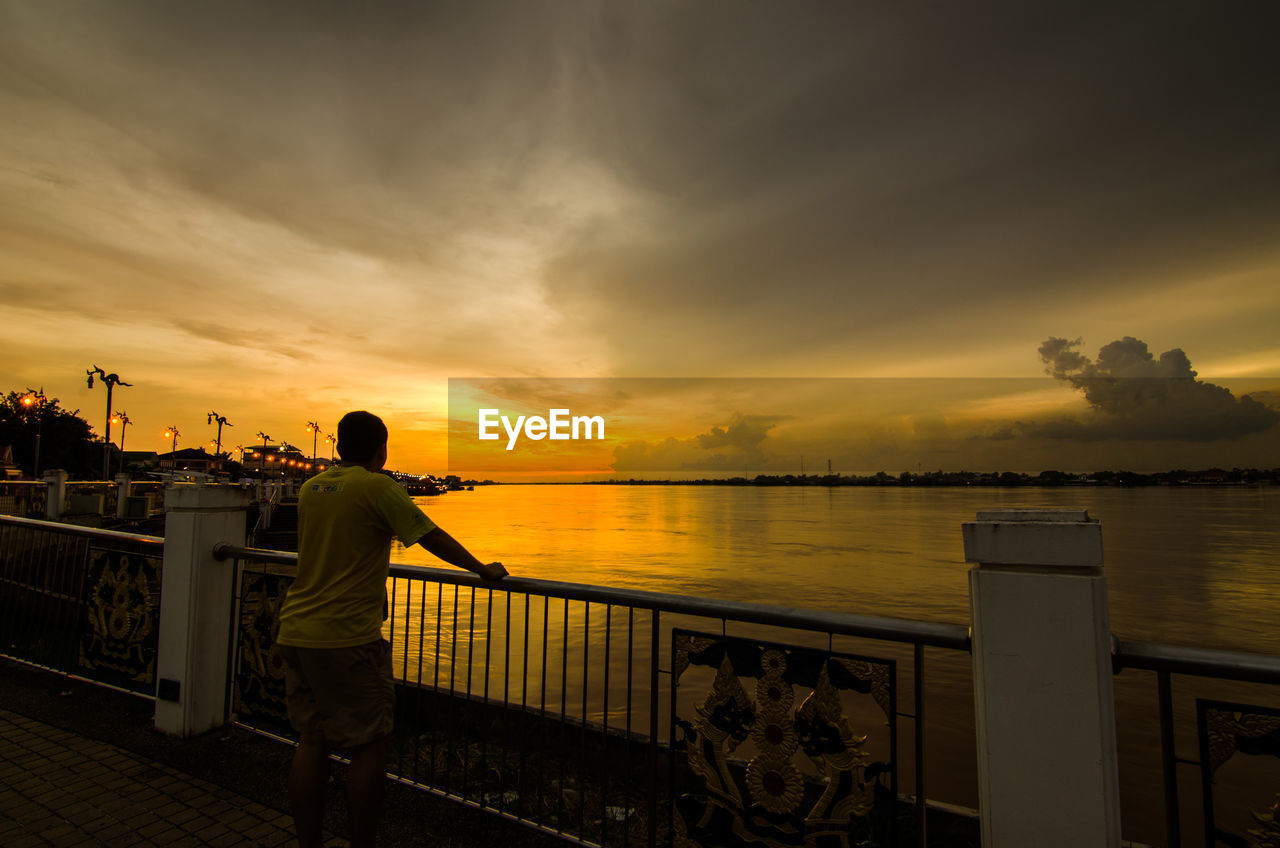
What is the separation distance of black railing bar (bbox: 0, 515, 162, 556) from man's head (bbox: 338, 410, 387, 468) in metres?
2.82

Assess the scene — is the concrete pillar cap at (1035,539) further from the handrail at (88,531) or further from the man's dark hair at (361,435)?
the handrail at (88,531)

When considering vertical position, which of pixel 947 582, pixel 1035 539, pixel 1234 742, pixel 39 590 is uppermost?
pixel 1035 539

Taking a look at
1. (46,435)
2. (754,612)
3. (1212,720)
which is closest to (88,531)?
(754,612)

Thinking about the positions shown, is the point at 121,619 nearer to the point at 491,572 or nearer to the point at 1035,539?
the point at 491,572

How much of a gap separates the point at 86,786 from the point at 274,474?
117m

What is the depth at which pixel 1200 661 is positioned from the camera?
199 cm

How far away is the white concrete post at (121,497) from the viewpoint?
24312mm

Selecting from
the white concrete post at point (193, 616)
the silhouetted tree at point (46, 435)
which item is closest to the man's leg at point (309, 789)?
the white concrete post at point (193, 616)

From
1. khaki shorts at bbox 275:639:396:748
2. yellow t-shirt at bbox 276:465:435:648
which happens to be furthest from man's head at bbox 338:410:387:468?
khaki shorts at bbox 275:639:396:748

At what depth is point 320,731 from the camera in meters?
3.04

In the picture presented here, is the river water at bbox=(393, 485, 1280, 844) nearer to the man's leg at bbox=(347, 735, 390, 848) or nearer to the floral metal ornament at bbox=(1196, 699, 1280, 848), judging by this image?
the floral metal ornament at bbox=(1196, 699, 1280, 848)

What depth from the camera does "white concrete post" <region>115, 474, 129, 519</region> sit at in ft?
79.8

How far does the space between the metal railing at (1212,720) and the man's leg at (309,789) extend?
3291 mm

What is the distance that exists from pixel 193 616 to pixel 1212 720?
222 inches
